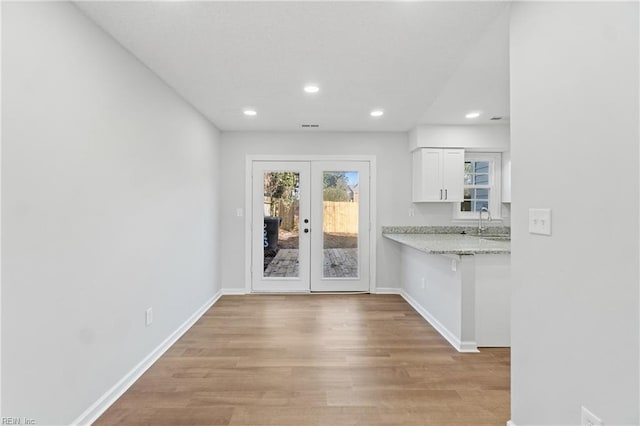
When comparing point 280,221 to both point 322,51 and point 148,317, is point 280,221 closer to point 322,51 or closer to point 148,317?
point 148,317

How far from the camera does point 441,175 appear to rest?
171 inches

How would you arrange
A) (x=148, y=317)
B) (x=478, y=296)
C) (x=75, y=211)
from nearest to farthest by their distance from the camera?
1. (x=75, y=211)
2. (x=148, y=317)
3. (x=478, y=296)

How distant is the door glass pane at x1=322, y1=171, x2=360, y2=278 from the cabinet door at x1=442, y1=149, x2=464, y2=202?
1232 mm

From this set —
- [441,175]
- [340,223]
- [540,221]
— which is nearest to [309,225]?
[340,223]

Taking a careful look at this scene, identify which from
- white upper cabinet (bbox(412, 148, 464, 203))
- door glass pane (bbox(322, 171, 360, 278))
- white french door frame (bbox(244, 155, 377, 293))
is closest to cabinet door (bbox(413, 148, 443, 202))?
white upper cabinet (bbox(412, 148, 464, 203))

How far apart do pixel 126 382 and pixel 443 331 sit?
2.75 m

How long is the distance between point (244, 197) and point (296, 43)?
2788mm

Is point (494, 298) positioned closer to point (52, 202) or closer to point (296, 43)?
point (296, 43)

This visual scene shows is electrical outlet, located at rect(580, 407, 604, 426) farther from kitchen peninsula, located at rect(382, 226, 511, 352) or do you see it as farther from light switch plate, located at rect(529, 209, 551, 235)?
kitchen peninsula, located at rect(382, 226, 511, 352)

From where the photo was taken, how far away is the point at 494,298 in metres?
2.82

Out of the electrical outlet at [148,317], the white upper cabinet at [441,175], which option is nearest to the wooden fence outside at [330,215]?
the white upper cabinet at [441,175]

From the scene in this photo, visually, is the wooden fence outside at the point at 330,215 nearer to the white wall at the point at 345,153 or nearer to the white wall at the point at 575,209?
the white wall at the point at 345,153

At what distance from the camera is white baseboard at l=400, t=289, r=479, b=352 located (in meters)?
2.77

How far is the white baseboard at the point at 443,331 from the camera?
2.77 m
